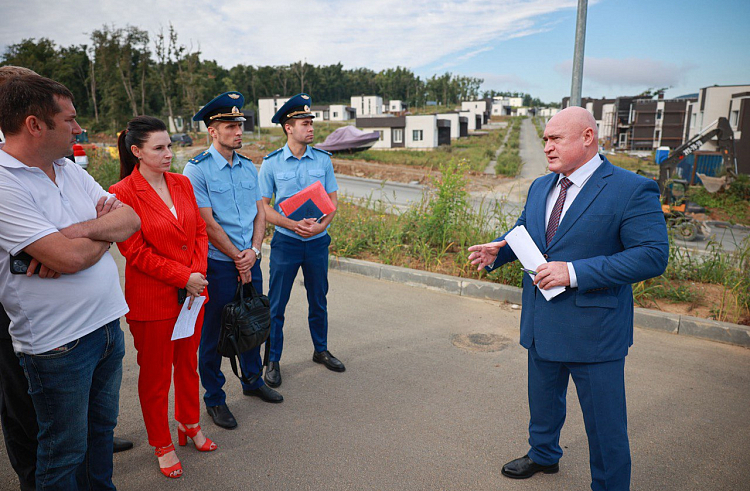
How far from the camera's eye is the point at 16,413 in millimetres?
2414

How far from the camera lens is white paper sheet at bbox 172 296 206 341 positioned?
9.55 ft

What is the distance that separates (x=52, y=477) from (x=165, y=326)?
36.6 inches

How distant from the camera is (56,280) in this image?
2.06 meters

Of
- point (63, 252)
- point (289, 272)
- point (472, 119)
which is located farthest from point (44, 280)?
point (472, 119)

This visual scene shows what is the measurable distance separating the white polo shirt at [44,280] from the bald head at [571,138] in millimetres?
2328

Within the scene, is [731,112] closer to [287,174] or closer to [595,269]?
[287,174]

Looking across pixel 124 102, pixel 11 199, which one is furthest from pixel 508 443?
pixel 124 102

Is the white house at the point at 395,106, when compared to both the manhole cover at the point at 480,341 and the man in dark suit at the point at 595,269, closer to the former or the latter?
the manhole cover at the point at 480,341

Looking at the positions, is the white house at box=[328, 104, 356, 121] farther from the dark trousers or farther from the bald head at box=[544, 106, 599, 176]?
the dark trousers

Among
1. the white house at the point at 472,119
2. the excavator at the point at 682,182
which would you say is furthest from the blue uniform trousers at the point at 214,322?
the white house at the point at 472,119

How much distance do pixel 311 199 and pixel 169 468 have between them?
2261 millimetres

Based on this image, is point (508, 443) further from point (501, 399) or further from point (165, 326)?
point (165, 326)

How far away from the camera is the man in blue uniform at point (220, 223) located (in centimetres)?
341

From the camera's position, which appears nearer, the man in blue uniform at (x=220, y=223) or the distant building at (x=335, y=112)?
the man in blue uniform at (x=220, y=223)
